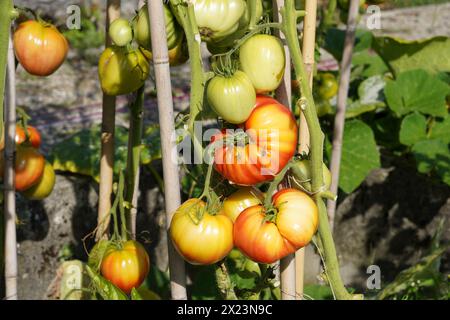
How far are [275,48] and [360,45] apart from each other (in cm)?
142

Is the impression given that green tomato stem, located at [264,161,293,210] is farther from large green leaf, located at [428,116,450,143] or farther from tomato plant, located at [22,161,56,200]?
large green leaf, located at [428,116,450,143]

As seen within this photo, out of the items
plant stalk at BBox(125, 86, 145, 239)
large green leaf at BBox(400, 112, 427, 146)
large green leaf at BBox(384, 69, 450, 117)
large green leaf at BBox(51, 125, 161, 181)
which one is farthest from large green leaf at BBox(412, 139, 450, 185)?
plant stalk at BBox(125, 86, 145, 239)

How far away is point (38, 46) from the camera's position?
4.31ft

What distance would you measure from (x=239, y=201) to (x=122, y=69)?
11.9 inches

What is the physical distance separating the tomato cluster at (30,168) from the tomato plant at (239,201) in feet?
1.79

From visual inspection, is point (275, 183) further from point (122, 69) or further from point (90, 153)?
point (90, 153)

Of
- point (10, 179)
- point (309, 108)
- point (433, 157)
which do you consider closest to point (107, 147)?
point (10, 179)

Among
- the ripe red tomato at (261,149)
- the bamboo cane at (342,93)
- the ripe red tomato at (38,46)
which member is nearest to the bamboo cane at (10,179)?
the ripe red tomato at (38,46)

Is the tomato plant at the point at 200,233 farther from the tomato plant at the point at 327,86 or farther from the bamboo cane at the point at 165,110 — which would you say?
the tomato plant at the point at 327,86

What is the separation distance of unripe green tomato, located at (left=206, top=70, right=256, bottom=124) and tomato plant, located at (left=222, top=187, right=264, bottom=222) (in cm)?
11

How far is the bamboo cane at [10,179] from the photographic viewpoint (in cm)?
121

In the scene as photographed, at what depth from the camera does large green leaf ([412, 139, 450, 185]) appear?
1.81 m

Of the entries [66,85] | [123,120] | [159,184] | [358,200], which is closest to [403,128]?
[358,200]
